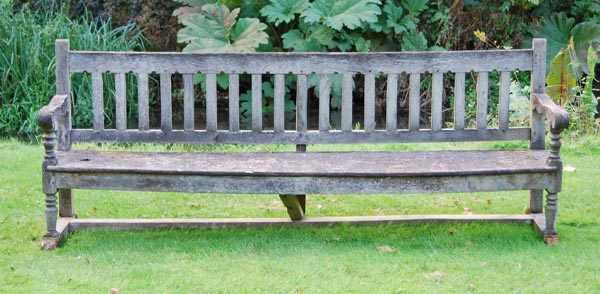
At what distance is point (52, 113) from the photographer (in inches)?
200

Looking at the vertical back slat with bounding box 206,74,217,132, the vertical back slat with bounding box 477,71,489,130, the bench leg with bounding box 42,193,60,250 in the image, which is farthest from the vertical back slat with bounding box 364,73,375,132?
the bench leg with bounding box 42,193,60,250

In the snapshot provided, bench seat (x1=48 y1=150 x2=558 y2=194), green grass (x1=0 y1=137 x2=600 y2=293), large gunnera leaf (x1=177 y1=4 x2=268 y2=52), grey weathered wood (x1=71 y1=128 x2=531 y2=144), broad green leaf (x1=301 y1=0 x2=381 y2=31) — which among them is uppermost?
broad green leaf (x1=301 y1=0 x2=381 y2=31)

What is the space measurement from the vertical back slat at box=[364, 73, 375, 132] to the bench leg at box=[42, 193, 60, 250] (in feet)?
6.35

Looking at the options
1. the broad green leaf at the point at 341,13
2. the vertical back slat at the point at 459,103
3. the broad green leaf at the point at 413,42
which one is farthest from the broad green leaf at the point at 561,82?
the broad green leaf at the point at 413,42

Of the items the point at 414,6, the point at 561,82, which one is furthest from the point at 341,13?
the point at 561,82

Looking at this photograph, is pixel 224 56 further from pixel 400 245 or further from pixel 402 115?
pixel 402 115

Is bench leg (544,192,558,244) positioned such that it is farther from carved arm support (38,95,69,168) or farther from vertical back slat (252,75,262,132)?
carved arm support (38,95,69,168)

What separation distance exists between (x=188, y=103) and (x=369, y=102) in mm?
1136

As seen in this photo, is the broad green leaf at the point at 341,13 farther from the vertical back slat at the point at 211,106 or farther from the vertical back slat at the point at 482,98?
the vertical back slat at the point at 211,106

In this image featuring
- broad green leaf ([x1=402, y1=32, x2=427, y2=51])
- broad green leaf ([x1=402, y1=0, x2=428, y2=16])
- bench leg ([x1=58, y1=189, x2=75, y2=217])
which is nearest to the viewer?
bench leg ([x1=58, y1=189, x2=75, y2=217])

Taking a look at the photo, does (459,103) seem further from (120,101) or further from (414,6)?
(414,6)

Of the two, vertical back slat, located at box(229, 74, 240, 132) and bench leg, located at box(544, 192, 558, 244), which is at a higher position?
vertical back slat, located at box(229, 74, 240, 132)

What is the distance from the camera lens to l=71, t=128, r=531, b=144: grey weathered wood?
5.68 metres

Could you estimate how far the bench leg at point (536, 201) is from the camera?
5.64 metres
